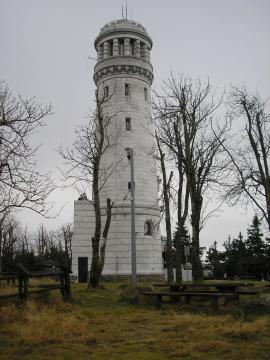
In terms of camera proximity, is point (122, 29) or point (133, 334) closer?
point (133, 334)

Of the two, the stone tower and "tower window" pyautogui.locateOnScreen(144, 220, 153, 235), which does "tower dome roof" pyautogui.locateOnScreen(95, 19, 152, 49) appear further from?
"tower window" pyautogui.locateOnScreen(144, 220, 153, 235)

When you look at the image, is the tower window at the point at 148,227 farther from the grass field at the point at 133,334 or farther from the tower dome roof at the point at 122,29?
the grass field at the point at 133,334

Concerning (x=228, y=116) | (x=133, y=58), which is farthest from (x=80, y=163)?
(x=133, y=58)

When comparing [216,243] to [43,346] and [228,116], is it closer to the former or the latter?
[228,116]

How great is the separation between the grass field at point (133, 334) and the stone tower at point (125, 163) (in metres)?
21.9

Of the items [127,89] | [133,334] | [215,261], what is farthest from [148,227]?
[215,261]

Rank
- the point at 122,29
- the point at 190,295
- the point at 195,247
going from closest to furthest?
the point at 190,295, the point at 195,247, the point at 122,29

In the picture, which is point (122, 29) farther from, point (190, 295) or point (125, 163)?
point (190, 295)

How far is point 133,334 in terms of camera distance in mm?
8453

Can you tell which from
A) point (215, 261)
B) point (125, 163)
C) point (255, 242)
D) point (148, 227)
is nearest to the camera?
point (125, 163)

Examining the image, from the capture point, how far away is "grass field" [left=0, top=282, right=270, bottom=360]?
264 inches

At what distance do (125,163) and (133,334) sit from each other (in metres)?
26.2

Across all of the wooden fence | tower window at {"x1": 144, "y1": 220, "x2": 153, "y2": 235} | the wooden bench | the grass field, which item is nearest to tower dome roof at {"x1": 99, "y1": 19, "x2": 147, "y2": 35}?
tower window at {"x1": 144, "y1": 220, "x2": 153, "y2": 235}

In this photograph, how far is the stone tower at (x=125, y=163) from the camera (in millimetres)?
33875
